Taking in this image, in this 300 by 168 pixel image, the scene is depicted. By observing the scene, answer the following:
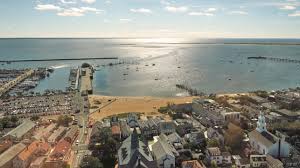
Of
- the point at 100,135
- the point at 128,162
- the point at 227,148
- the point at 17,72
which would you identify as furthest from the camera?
the point at 17,72

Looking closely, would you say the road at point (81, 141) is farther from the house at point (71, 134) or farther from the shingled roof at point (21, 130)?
the shingled roof at point (21, 130)

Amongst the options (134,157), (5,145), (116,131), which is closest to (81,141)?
(116,131)

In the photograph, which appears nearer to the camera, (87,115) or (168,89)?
(87,115)

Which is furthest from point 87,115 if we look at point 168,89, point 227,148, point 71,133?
point 168,89

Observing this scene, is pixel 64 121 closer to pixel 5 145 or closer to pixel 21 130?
pixel 21 130

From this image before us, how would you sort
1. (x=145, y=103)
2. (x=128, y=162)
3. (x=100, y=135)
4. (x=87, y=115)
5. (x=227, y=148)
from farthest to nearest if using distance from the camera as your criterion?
(x=145, y=103) < (x=87, y=115) < (x=100, y=135) < (x=227, y=148) < (x=128, y=162)

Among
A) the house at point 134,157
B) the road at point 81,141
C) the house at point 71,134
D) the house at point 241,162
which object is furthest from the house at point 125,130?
the house at point 241,162

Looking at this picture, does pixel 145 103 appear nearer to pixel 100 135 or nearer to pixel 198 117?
A: pixel 198 117
